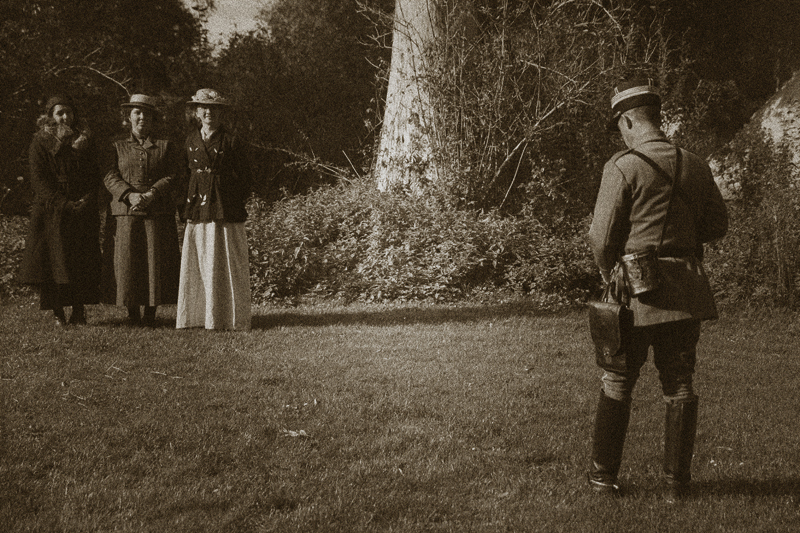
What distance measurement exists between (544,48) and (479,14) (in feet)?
6.09

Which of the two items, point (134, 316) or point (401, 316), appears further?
point (401, 316)

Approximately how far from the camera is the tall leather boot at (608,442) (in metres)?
4.23

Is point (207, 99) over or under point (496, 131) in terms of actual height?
under

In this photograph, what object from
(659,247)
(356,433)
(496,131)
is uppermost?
(496,131)

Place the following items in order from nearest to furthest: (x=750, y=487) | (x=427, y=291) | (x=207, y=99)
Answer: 1. (x=750, y=487)
2. (x=207, y=99)
3. (x=427, y=291)

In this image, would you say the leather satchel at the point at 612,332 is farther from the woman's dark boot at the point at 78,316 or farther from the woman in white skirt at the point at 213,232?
the woman's dark boot at the point at 78,316

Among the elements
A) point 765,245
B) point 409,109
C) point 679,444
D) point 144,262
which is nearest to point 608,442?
point 679,444

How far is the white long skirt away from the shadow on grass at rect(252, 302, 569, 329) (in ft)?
1.83

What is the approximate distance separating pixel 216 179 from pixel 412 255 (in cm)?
374

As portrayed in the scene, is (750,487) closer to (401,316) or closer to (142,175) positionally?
(401,316)

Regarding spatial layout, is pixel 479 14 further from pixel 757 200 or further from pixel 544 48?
pixel 757 200

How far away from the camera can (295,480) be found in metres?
4.61

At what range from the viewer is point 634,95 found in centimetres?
418

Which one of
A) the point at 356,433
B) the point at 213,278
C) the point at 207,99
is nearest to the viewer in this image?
the point at 356,433
